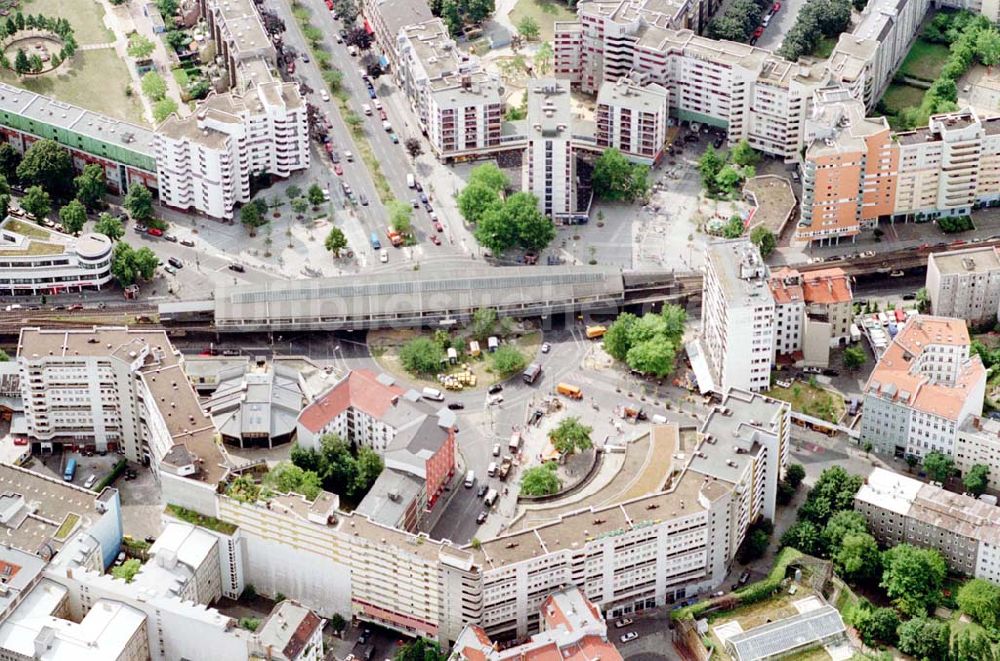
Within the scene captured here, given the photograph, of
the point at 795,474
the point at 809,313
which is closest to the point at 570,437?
the point at 795,474

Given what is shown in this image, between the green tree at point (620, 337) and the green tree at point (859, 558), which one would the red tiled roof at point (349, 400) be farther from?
the green tree at point (859, 558)

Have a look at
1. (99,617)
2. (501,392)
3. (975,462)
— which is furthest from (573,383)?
(99,617)

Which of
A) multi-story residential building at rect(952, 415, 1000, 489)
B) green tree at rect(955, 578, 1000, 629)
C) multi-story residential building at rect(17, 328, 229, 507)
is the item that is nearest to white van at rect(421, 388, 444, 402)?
multi-story residential building at rect(17, 328, 229, 507)

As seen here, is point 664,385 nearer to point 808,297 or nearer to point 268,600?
Answer: point 808,297

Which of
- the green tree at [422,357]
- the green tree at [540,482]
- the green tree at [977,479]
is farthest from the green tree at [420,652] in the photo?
the green tree at [977,479]

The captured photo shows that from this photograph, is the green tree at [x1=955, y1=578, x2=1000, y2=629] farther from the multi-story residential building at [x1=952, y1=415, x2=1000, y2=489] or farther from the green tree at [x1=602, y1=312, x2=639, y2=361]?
the green tree at [x1=602, y1=312, x2=639, y2=361]

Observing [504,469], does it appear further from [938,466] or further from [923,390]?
[938,466]
